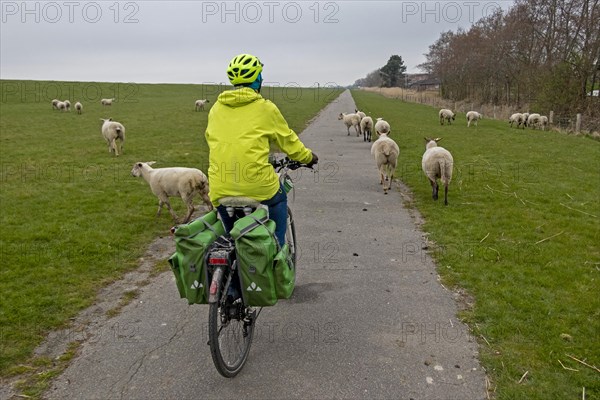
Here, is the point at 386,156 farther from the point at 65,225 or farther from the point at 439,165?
the point at 65,225

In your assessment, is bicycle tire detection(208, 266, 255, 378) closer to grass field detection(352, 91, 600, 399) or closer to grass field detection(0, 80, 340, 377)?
grass field detection(0, 80, 340, 377)

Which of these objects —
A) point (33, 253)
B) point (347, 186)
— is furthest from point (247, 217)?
point (347, 186)

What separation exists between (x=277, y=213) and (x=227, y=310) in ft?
3.53

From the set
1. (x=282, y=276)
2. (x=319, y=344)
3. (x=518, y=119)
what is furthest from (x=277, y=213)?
(x=518, y=119)

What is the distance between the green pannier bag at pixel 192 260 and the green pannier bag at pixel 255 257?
11.5 inches

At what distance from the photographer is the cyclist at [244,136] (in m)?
3.72

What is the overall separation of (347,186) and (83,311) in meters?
8.05

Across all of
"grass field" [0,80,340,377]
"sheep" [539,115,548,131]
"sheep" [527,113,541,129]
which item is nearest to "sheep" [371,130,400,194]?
"grass field" [0,80,340,377]

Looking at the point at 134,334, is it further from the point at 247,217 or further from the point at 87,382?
the point at 247,217

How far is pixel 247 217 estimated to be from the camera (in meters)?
3.64

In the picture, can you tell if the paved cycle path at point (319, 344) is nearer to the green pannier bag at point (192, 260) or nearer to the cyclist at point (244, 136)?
the green pannier bag at point (192, 260)

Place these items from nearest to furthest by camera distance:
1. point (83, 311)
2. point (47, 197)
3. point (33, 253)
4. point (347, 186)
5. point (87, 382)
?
point (87, 382)
point (83, 311)
point (33, 253)
point (47, 197)
point (347, 186)

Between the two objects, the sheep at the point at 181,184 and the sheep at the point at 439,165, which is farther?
the sheep at the point at 439,165

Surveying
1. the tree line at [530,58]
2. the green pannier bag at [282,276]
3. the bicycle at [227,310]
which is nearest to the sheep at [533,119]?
the tree line at [530,58]
